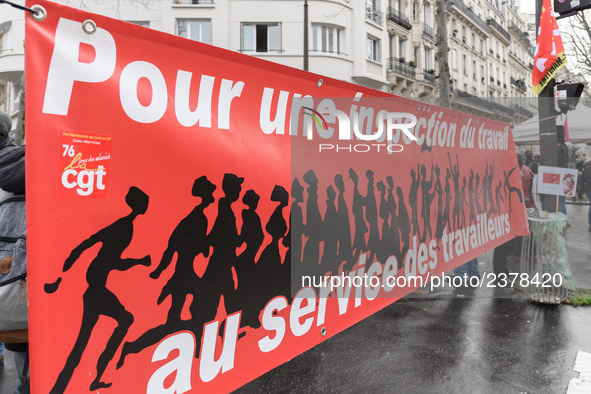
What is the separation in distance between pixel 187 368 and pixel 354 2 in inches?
1013

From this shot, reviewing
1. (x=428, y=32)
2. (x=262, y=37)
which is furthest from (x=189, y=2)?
(x=428, y=32)

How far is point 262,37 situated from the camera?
23.1 m

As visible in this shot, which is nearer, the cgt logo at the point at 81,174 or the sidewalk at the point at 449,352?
the cgt logo at the point at 81,174

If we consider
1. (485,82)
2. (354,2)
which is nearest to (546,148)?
(354,2)

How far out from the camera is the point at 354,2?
24641 mm

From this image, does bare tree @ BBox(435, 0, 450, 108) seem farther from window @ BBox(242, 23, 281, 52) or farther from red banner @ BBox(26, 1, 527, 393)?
window @ BBox(242, 23, 281, 52)

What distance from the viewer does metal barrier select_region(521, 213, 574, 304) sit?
540 cm

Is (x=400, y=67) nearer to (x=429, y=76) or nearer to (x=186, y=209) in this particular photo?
(x=429, y=76)

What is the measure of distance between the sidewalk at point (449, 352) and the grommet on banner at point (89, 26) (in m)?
2.72

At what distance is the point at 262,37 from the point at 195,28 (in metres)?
3.39

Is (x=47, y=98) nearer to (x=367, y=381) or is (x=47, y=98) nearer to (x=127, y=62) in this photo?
(x=127, y=62)

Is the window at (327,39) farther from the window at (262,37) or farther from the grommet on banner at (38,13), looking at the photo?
the grommet on banner at (38,13)

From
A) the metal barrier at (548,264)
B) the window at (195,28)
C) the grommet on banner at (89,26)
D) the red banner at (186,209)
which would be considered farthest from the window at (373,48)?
the grommet on banner at (89,26)

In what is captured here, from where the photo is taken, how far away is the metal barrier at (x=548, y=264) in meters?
5.40
